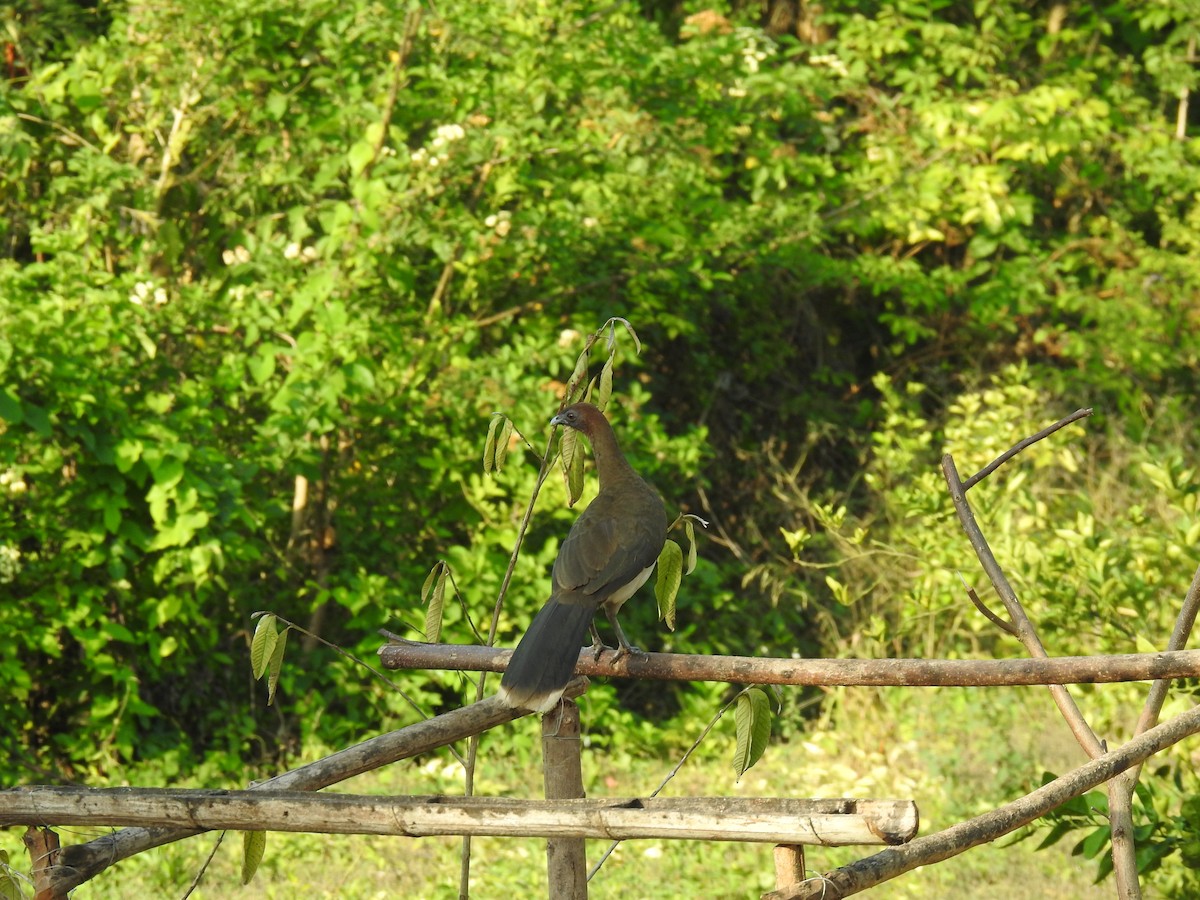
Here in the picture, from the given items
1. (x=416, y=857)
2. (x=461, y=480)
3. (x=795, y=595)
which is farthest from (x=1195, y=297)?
(x=416, y=857)

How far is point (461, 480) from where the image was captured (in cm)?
722

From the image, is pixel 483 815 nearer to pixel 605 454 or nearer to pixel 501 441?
pixel 501 441

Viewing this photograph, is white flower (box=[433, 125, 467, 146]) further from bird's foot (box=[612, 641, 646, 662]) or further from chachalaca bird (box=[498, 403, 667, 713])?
bird's foot (box=[612, 641, 646, 662])

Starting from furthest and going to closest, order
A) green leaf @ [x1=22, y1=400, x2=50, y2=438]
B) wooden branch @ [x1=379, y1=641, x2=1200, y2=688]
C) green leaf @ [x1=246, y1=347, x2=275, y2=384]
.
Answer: green leaf @ [x1=246, y1=347, x2=275, y2=384], green leaf @ [x1=22, y1=400, x2=50, y2=438], wooden branch @ [x1=379, y1=641, x2=1200, y2=688]

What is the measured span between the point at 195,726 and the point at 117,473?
5.35 ft

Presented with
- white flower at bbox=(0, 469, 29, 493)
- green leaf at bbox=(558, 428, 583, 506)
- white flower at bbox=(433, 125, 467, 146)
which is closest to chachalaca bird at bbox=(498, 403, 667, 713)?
green leaf at bbox=(558, 428, 583, 506)

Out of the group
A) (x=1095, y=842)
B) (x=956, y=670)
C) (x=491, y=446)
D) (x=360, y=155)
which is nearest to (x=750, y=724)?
(x=956, y=670)

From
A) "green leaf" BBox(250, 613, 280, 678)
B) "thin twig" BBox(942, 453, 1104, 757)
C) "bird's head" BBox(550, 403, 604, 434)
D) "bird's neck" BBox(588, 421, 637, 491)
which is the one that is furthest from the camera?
"bird's neck" BBox(588, 421, 637, 491)

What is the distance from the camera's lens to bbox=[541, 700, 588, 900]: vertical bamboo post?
2.78 m

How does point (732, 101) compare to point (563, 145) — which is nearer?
point (563, 145)

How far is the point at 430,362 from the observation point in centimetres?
703

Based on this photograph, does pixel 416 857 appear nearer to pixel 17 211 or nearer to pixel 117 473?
pixel 117 473

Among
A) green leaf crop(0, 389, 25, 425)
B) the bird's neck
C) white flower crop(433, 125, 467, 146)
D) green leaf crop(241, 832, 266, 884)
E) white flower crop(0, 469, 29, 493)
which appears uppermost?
the bird's neck

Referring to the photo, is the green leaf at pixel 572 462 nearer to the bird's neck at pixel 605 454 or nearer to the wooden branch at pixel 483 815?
the bird's neck at pixel 605 454
